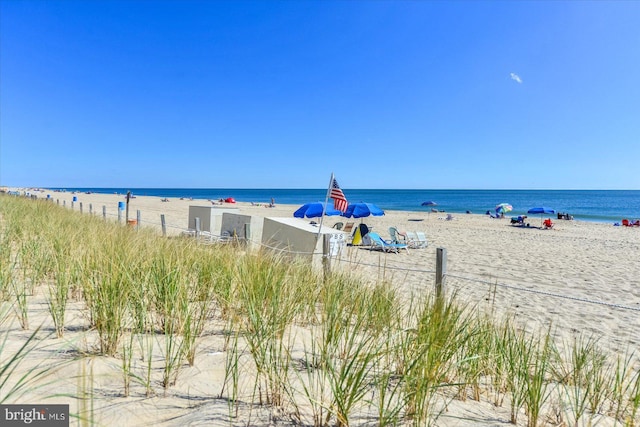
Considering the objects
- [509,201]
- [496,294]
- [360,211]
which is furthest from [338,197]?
[509,201]

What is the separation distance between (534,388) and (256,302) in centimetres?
193

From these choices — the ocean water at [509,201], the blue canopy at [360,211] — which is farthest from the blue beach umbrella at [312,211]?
the ocean water at [509,201]

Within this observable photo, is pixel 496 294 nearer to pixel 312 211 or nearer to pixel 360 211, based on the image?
pixel 312 211

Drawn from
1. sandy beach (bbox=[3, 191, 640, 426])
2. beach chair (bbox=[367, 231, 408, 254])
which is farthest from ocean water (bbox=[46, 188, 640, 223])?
beach chair (bbox=[367, 231, 408, 254])

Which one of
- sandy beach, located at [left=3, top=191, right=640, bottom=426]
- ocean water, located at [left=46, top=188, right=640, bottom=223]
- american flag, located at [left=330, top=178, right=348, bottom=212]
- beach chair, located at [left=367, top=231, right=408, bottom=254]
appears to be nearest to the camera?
sandy beach, located at [left=3, top=191, right=640, bottom=426]

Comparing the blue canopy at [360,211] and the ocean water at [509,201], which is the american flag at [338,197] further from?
the ocean water at [509,201]

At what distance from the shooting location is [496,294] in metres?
6.59

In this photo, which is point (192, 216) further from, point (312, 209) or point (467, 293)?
point (467, 293)

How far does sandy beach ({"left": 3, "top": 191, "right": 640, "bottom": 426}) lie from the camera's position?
1.82 m

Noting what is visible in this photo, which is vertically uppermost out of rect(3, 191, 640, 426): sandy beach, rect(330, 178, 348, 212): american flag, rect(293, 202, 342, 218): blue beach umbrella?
rect(330, 178, 348, 212): american flag

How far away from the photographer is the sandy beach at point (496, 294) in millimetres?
1820

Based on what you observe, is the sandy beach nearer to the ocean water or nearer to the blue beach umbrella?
the blue beach umbrella

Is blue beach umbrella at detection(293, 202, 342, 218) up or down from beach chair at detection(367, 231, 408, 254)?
up

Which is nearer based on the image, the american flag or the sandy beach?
the sandy beach
